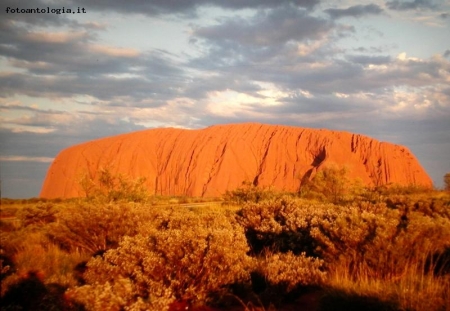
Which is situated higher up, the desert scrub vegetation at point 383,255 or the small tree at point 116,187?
the desert scrub vegetation at point 383,255

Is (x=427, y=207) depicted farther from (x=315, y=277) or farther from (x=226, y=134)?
(x=226, y=134)

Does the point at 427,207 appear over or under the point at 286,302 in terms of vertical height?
over

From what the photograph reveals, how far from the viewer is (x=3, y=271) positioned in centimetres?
552

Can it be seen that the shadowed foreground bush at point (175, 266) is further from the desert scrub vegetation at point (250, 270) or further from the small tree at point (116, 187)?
the small tree at point (116, 187)

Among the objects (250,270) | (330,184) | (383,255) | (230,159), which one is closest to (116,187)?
(330,184)

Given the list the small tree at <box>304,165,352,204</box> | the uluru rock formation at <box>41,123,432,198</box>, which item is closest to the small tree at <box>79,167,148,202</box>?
the small tree at <box>304,165,352,204</box>

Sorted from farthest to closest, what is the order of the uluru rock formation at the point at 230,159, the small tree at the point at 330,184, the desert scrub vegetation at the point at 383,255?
the uluru rock formation at the point at 230,159
the small tree at the point at 330,184
the desert scrub vegetation at the point at 383,255

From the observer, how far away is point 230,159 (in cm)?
7950

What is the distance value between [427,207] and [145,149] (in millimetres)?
80156

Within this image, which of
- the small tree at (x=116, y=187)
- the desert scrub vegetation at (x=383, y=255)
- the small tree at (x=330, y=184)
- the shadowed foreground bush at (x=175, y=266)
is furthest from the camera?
the small tree at (x=330, y=184)

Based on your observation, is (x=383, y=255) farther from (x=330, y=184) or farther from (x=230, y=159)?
(x=230, y=159)

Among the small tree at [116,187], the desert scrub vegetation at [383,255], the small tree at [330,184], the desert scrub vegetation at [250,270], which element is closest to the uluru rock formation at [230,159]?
the small tree at [330,184]

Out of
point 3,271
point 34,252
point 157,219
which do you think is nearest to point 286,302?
point 3,271

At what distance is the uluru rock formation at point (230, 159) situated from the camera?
75.6 m
